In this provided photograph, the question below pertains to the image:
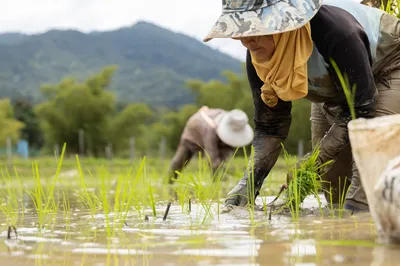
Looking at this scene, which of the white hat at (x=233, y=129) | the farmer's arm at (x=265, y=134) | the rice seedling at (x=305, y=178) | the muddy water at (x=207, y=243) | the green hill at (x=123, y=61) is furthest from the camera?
the green hill at (x=123, y=61)

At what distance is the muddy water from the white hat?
5.88 meters

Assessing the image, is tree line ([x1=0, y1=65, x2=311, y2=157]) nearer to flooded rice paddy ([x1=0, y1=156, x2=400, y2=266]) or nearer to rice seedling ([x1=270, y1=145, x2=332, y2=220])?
rice seedling ([x1=270, y1=145, x2=332, y2=220])

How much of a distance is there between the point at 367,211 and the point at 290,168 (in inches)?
14.6

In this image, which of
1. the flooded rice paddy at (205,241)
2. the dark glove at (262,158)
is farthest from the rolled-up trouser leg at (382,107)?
the dark glove at (262,158)

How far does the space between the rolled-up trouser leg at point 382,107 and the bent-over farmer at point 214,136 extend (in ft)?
18.2

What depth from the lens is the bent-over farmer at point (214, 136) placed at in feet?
27.7

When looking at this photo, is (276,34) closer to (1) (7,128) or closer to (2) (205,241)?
(2) (205,241)

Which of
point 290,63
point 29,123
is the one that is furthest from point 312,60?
point 29,123

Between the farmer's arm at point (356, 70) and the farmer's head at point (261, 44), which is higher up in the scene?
the farmer's head at point (261, 44)

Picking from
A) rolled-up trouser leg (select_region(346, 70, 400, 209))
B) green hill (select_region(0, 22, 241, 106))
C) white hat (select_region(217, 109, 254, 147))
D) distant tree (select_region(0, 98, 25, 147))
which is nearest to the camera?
rolled-up trouser leg (select_region(346, 70, 400, 209))

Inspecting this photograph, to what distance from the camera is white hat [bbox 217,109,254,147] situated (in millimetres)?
8438

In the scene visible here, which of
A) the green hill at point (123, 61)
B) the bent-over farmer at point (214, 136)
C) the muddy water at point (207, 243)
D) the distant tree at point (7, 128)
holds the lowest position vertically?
the muddy water at point (207, 243)

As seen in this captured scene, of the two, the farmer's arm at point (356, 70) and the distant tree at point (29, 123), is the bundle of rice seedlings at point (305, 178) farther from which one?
the distant tree at point (29, 123)

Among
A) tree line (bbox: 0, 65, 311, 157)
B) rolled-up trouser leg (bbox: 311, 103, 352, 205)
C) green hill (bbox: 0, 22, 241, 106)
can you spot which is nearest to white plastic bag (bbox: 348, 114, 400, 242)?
rolled-up trouser leg (bbox: 311, 103, 352, 205)
